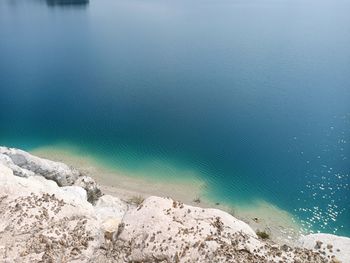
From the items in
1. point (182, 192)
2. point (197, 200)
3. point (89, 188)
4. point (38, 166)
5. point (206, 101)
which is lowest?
point (197, 200)

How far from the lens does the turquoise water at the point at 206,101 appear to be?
35.1 meters

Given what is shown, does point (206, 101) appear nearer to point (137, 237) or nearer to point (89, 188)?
point (89, 188)

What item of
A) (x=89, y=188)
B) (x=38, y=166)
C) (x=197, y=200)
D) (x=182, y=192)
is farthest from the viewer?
(x=182, y=192)

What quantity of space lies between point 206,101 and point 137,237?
3515 centimetres

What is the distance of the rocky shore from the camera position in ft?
48.0

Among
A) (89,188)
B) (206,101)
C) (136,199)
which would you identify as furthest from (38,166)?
(206,101)

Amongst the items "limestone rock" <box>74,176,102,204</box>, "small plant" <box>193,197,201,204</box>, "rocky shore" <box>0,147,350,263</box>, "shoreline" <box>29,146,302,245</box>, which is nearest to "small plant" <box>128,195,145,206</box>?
"shoreline" <box>29,146,302,245</box>

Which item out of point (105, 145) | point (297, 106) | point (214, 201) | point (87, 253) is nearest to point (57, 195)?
point (87, 253)

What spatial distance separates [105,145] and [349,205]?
78.3 feet

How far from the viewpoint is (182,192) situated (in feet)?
106

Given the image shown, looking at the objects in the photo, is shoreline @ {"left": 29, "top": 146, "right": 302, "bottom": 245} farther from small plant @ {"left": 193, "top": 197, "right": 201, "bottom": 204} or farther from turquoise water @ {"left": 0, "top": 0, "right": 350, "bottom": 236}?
turquoise water @ {"left": 0, "top": 0, "right": 350, "bottom": 236}

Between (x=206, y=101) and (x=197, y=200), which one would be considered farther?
(x=206, y=101)

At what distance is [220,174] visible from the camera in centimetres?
3525

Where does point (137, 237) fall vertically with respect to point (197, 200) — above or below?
above
